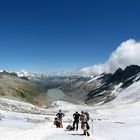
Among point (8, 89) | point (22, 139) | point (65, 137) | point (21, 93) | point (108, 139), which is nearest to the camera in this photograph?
point (22, 139)

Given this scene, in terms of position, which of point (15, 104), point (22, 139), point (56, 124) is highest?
point (15, 104)

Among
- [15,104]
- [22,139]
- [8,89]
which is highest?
[8,89]

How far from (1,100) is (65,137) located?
246ft

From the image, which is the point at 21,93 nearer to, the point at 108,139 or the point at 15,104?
the point at 15,104

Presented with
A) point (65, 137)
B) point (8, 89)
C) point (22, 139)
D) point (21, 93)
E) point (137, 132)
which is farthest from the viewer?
point (21, 93)

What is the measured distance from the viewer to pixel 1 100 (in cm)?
10362

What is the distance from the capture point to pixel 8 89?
147 m

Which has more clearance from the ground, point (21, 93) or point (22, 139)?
point (21, 93)

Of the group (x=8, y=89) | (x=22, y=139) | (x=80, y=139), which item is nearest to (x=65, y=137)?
(x=80, y=139)

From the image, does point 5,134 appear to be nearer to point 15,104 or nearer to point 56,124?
point 56,124

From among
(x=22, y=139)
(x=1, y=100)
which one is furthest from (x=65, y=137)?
(x=1, y=100)

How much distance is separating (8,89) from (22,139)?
394 ft

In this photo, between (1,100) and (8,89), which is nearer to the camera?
(1,100)

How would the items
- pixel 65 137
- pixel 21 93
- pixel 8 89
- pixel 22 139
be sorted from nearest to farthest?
1. pixel 22 139
2. pixel 65 137
3. pixel 8 89
4. pixel 21 93
